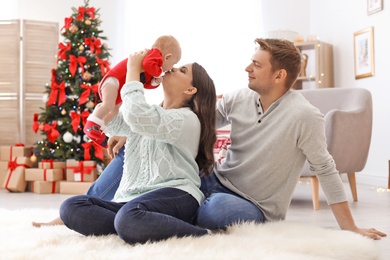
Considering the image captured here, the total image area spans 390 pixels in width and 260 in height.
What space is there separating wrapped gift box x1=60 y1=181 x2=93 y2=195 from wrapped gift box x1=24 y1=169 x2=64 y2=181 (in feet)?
0.36

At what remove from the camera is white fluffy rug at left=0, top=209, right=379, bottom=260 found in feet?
6.03

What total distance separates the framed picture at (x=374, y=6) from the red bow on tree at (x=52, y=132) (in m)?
3.35

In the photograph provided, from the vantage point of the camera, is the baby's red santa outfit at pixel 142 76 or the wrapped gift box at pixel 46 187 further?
the wrapped gift box at pixel 46 187

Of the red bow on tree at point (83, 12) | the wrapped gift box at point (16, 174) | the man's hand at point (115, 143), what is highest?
the red bow on tree at point (83, 12)

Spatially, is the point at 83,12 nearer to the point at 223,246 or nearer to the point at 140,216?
the point at 140,216

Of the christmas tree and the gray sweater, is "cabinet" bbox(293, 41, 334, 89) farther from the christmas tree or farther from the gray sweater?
the gray sweater

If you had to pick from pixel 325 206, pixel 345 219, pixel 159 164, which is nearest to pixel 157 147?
pixel 159 164

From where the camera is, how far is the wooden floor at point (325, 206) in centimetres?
309

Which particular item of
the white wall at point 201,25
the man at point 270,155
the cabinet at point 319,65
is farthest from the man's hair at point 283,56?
the white wall at point 201,25

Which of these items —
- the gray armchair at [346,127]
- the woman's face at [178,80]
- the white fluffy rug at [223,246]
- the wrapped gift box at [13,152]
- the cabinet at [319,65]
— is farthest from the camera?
the cabinet at [319,65]

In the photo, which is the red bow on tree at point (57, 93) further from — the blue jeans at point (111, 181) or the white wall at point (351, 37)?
the white wall at point (351, 37)

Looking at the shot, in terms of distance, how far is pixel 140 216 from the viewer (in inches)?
78.9

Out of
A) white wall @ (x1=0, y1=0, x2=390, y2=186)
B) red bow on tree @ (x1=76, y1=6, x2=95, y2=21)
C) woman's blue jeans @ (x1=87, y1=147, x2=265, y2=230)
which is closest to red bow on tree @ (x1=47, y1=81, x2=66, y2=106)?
red bow on tree @ (x1=76, y1=6, x2=95, y2=21)

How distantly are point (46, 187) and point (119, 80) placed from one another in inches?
119
